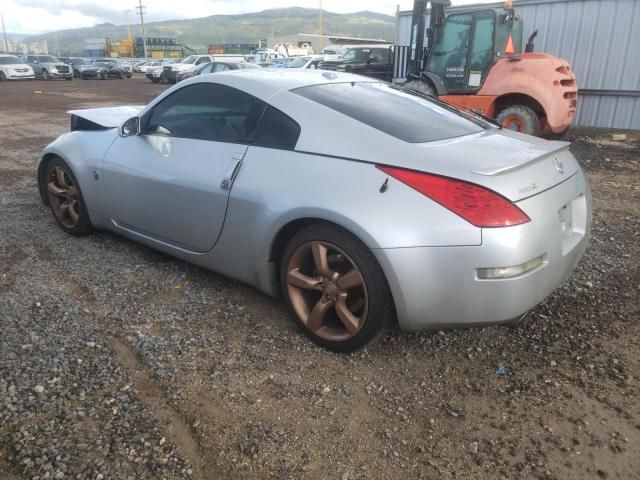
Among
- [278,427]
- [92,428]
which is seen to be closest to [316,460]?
[278,427]

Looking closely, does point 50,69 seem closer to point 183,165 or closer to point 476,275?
point 183,165

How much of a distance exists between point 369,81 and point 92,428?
2758mm

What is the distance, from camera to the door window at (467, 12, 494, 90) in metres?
8.88

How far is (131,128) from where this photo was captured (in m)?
3.77

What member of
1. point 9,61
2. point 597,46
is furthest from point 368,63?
point 9,61

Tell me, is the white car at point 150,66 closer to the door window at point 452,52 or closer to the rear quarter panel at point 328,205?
the door window at point 452,52

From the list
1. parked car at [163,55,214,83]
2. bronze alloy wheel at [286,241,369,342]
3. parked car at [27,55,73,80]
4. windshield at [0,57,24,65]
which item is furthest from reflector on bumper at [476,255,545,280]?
parked car at [27,55,73,80]

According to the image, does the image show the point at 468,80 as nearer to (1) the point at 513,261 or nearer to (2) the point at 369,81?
(2) the point at 369,81

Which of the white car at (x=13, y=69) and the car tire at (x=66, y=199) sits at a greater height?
the white car at (x=13, y=69)

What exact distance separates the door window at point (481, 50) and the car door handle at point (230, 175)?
7.20 meters

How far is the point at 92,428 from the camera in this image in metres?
2.24

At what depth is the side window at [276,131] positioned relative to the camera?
114 inches

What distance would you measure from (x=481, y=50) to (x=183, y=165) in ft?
24.2

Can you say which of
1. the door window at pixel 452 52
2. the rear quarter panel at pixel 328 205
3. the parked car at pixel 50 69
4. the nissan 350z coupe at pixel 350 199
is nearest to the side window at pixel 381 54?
the door window at pixel 452 52
